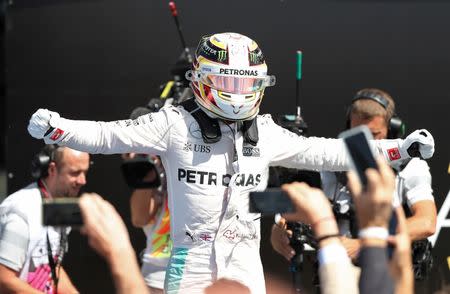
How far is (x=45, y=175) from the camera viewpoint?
14.5ft

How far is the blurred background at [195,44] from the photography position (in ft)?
17.3

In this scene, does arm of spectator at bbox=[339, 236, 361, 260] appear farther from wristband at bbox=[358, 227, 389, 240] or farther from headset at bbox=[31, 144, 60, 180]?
wristband at bbox=[358, 227, 389, 240]

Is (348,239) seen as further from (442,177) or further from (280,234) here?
(442,177)

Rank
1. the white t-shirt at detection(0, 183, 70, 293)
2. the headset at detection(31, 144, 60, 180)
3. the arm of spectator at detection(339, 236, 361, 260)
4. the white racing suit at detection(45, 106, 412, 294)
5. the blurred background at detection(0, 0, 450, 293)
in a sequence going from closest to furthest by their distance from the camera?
the white racing suit at detection(45, 106, 412, 294)
the white t-shirt at detection(0, 183, 70, 293)
the arm of spectator at detection(339, 236, 361, 260)
the headset at detection(31, 144, 60, 180)
the blurred background at detection(0, 0, 450, 293)

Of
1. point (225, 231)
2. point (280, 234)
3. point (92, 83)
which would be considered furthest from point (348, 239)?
point (92, 83)

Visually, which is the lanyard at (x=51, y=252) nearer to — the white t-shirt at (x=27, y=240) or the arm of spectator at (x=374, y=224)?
the white t-shirt at (x=27, y=240)

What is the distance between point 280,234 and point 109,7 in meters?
1.72

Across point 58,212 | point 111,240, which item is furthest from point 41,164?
point 111,240

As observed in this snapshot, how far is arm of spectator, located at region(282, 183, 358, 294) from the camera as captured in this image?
204cm

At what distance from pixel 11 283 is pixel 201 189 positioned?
37.8 inches

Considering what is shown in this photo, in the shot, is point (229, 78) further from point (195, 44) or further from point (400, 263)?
point (400, 263)

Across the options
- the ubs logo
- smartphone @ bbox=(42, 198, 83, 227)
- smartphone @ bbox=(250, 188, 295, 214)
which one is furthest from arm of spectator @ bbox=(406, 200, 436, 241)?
smartphone @ bbox=(42, 198, 83, 227)

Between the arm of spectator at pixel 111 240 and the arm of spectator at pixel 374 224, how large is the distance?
0.50 meters

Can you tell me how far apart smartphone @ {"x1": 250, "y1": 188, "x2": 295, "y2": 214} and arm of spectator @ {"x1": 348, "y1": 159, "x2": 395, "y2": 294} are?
0.26 meters
